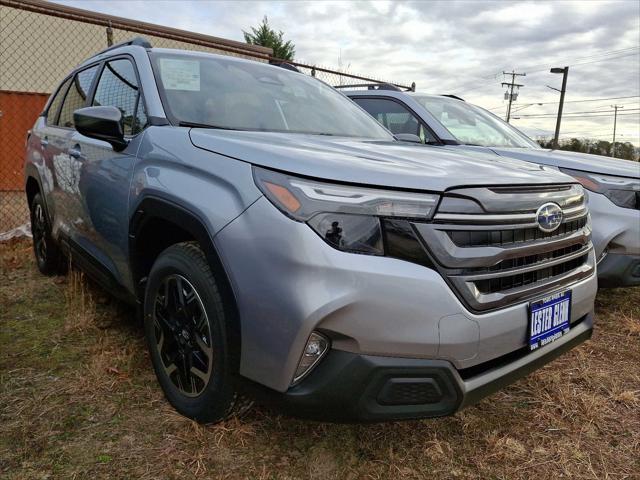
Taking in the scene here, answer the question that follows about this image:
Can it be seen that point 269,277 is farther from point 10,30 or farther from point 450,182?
point 10,30

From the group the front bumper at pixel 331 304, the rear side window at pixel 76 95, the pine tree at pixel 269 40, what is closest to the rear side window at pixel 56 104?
the rear side window at pixel 76 95

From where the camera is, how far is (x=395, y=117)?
15.7ft

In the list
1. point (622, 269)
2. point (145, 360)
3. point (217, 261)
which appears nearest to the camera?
point (217, 261)

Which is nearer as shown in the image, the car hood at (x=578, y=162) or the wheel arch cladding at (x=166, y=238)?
the wheel arch cladding at (x=166, y=238)

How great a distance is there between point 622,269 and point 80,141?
3.51 m

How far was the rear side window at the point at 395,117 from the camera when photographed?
457cm

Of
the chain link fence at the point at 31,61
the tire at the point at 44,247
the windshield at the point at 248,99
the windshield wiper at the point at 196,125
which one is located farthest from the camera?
the chain link fence at the point at 31,61

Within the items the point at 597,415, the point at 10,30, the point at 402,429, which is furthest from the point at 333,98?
the point at 10,30

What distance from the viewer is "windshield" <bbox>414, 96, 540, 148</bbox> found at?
455 cm

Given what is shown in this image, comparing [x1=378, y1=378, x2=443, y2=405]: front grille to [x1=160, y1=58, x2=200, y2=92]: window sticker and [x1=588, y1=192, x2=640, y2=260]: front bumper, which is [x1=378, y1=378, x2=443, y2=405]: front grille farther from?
[x1=588, y1=192, x2=640, y2=260]: front bumper

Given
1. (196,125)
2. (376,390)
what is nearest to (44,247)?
(196,125)

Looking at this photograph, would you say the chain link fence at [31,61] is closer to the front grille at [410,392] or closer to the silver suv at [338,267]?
the silver suv at [338,267]

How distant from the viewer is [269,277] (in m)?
1.55

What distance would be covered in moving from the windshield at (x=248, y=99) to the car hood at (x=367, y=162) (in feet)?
1.09
